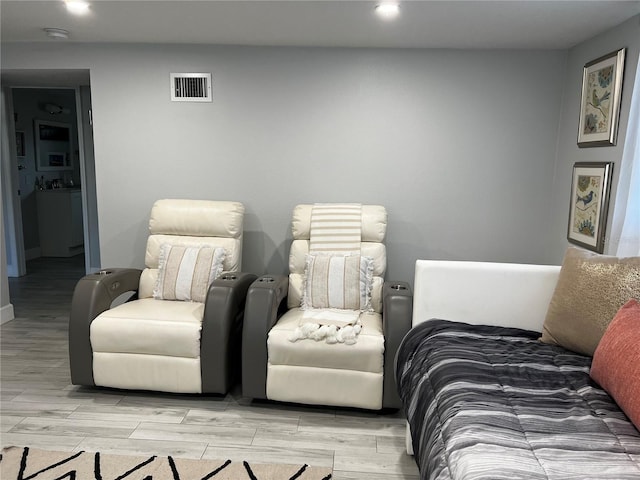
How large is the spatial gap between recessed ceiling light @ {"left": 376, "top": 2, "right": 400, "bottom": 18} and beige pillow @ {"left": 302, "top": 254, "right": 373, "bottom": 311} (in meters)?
1.44

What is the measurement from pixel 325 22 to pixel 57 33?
1.82 metres

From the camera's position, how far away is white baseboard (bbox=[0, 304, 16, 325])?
12.8 ft

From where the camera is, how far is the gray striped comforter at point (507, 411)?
1.30 metres

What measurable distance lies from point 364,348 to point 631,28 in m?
2.28

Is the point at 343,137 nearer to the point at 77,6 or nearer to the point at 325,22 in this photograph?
the point at 325,22

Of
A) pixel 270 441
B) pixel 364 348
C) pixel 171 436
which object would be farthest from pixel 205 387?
pixel 364 348

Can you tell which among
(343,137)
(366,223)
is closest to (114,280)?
(366,223)

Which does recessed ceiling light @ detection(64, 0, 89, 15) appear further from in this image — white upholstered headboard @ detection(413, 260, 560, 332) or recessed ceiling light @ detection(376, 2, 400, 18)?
white upholstered headboard @ detection(413, 260, 560, 332)

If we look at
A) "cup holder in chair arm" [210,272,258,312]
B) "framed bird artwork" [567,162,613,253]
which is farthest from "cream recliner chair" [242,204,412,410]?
"framed bird artwork" [567,162,613,253]

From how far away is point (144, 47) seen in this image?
139 inches

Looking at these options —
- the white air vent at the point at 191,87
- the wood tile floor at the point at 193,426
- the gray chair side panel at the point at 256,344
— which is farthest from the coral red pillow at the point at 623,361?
the white air vent at the point at 191,87

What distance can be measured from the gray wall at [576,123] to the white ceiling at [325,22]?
81 mm

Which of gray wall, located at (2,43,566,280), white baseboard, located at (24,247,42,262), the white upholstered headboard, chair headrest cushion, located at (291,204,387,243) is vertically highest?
gray wall, located at (2,43,566,280)

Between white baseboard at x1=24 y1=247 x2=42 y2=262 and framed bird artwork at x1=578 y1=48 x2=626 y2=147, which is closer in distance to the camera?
framed bird artwork at x1=578 y1=48 x2=626 y2=147
